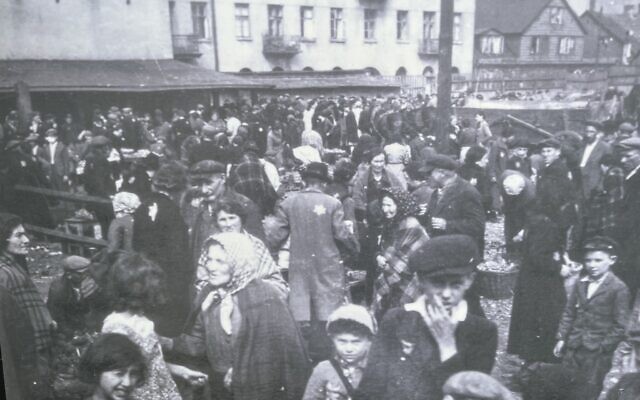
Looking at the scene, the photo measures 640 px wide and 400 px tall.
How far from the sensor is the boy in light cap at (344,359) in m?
2.20

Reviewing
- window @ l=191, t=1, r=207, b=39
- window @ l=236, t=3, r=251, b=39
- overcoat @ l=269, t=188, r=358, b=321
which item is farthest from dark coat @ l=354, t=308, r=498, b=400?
window @ l=191, t=1, r=207, b=39

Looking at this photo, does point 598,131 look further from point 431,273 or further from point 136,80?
point 136,80

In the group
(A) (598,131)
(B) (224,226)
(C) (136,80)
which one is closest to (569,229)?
(A) (598,131)

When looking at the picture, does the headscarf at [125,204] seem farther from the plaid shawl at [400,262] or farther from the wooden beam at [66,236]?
the plaid shawl at [400,262]

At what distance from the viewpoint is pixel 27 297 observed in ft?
8.98

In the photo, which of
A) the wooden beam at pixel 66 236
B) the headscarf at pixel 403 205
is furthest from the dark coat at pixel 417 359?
the wooden beam at pixel 66 236

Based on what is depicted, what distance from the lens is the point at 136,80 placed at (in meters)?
5.94

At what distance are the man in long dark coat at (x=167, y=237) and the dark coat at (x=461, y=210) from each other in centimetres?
159

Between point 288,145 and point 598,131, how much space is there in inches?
229

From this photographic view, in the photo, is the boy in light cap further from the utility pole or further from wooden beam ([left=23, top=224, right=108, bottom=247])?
the utility pole

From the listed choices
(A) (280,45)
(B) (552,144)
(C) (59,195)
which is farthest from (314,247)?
(A) (280,45)

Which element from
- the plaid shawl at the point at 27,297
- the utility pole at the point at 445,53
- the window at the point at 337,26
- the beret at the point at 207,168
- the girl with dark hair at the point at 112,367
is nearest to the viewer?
the girl with dark hair at the point at 112,367

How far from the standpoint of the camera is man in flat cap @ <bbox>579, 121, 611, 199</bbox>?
11.7 feet

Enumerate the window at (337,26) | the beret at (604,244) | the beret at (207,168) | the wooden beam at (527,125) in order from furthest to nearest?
the wooden beam at (527,125) → the window at (337,26) → the beret at (207,168) → the beret at (604,244)
